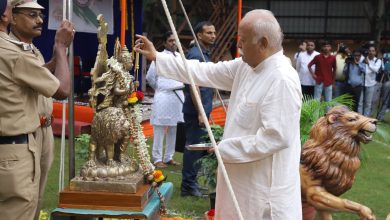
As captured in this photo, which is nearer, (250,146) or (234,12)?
A: (250,146)

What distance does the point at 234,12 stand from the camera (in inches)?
530

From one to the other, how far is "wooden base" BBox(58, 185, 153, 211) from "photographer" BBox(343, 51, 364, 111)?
8.24 meters

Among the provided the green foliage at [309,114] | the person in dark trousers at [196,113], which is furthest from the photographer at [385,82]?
the person in dark trousers at [196,113]

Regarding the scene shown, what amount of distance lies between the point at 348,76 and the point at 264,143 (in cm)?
846

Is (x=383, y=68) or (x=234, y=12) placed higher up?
(x=234, y=12)

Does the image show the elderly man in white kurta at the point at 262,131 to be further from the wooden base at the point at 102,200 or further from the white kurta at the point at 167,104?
the white kurta at the point at 167,104

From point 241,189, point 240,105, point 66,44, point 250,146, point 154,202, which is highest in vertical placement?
point 66,44

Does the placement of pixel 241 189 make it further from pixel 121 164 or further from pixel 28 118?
pixel 28 118

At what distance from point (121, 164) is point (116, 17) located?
7375 millimetres

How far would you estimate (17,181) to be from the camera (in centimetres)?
262

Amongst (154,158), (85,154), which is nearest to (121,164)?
(85,154)

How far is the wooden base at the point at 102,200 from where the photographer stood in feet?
9.65

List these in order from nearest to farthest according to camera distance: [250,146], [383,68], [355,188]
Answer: [250,146] < [355,188] < [383,68]

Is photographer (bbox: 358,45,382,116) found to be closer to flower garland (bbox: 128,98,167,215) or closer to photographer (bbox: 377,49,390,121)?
photographer (bbox: 377,49,390,121)
